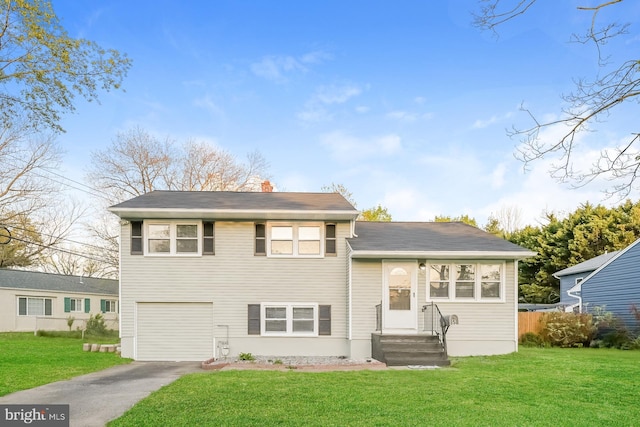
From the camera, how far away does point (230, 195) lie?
15.7m

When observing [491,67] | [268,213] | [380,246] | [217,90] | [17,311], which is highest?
[217,90]

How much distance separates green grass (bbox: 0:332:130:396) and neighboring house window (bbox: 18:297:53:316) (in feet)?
40.5

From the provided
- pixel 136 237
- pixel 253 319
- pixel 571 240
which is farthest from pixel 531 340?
pixel 571 240

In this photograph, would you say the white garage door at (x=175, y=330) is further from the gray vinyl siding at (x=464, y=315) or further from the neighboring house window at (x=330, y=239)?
the gray vinyl siding at (x=464, y=315)

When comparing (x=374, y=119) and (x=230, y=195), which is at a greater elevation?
(x=374, y=119)

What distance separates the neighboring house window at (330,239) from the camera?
13977mm

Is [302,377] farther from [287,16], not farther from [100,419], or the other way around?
[287,16]

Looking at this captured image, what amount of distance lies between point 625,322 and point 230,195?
52.6 ft

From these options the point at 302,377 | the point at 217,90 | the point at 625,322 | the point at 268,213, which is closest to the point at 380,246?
the point at 268,213

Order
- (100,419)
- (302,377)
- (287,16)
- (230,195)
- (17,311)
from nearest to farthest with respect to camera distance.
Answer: (100,419)
(302,377)
(287,16)
(230,195)
(17,311)

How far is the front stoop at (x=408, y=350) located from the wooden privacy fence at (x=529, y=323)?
6497 mm

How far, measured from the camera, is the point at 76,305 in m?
29.9

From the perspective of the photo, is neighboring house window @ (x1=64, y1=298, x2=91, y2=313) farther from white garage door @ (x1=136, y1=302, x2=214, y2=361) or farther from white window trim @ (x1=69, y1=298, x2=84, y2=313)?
white garage door @ (x1=136, y1=302, x2=214, y2=361)

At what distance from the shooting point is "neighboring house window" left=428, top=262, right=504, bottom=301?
13422 mm
